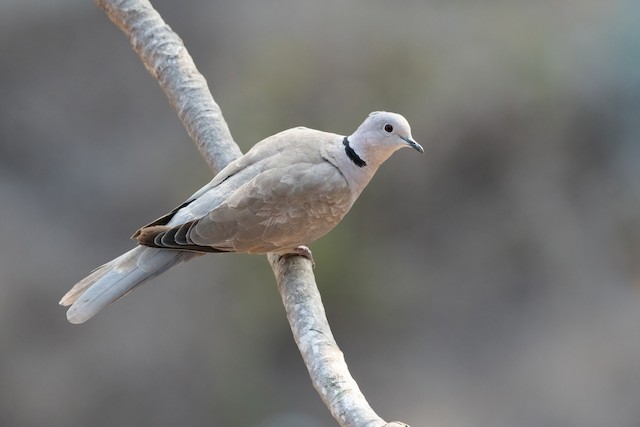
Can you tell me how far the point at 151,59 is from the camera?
2051 millimetres

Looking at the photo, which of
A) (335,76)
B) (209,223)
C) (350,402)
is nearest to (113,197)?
(335,76)

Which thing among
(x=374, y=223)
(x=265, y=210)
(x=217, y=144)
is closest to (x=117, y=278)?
(x=265, y=210)

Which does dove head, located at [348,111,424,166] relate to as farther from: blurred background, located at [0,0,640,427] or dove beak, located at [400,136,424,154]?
blurred background, located at [0,0,640,427]

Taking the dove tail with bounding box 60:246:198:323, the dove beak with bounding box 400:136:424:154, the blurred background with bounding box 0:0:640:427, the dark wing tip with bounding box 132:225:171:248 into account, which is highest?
the blurred background with bounding box 0:0:640:427

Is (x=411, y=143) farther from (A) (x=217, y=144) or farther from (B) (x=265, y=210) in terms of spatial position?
(A) (x=217, y=144)

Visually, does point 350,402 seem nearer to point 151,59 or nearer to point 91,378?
point 151,59

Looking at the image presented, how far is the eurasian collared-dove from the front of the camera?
1.62 m

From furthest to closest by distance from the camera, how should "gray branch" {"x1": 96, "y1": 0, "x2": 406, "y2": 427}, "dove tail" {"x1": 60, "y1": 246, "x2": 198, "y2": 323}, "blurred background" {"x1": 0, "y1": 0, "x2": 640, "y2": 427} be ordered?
"blurred background" {"x1": 0, "y1": 0, "x2": 640, "y2": 427}
"dove tail" {"x1": 60, "y1": 246, "x2": 198, "y2": 323}
"gray branch" {"x1": 96, "y1": 0, "x2": 406, "y2": 427}

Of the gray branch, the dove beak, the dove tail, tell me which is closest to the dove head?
the dove beak

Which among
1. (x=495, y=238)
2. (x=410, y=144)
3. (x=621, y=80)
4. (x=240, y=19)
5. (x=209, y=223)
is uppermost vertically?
(x=240, y=19)

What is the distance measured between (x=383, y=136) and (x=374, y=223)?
169 cm

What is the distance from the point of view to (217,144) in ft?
6.34

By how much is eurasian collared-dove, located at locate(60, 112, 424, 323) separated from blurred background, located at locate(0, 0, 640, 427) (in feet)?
4.87

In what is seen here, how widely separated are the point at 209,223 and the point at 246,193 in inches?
3.6
